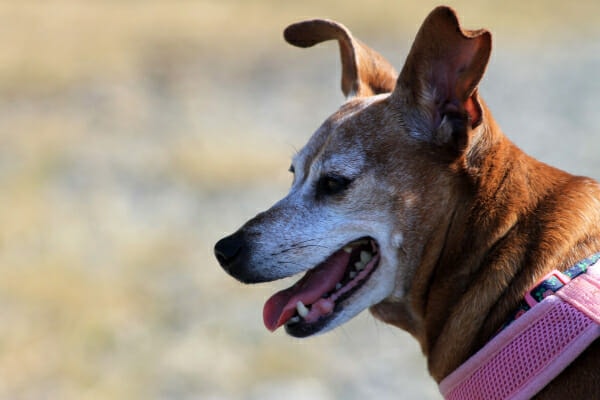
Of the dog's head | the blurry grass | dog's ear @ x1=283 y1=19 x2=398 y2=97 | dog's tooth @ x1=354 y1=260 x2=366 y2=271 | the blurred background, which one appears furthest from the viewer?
the blurry grass

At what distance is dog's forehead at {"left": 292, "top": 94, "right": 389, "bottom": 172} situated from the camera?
3.48 metres

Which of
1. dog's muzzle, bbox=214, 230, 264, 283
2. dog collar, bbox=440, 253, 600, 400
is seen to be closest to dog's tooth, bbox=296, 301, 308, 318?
dog's muzzle, bbox=214, 230, 264, 283

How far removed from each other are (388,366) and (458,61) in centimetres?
351

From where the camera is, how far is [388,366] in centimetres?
627

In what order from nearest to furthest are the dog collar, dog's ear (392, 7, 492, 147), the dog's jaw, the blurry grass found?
the dog collar
dog's ear (392, 7, 492, 147)
the dog's jaw
the blurry grass

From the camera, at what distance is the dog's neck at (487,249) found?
9.57 ft

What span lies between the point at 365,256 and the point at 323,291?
0.20m

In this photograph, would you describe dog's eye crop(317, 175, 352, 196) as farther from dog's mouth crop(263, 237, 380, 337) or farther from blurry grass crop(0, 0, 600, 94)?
blurry grass crop(0, 0, 600, 94)

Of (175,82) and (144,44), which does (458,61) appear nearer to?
(175,82)

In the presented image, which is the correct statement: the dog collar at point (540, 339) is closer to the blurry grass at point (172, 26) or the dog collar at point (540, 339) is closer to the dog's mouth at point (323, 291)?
the dog's mouth at point (323, 291)

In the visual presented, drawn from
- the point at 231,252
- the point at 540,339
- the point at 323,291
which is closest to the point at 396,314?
the point at 323,291

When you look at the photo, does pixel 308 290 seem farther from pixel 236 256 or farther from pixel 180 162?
pixel 180 162

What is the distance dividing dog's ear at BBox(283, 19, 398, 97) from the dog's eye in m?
0.69

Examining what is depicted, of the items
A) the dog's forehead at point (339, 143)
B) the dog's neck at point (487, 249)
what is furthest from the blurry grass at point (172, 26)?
the dog's neck at point (487, 249)
